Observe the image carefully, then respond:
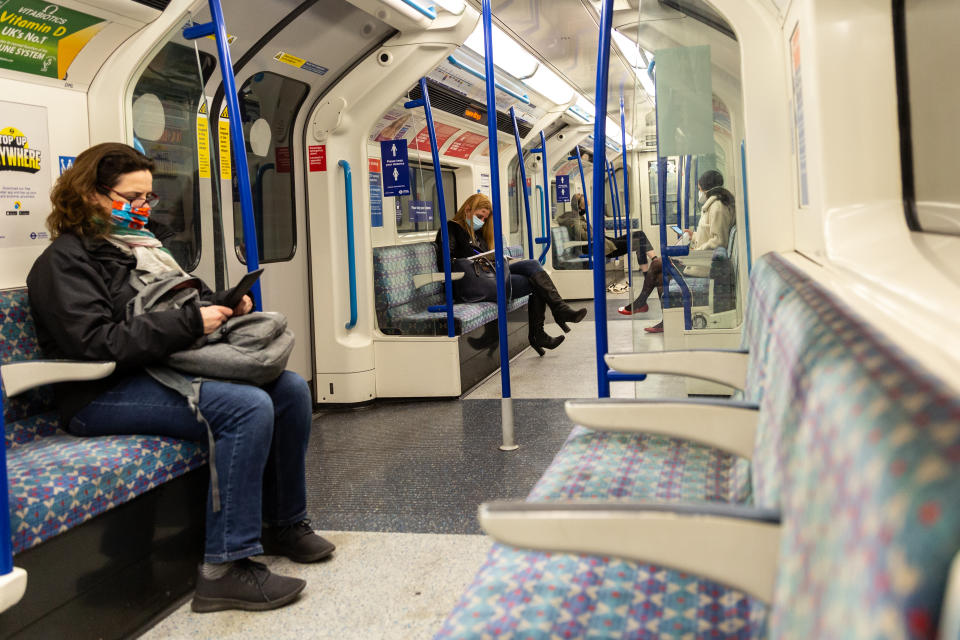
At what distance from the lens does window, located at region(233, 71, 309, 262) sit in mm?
4949

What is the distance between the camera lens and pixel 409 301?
19.9ft

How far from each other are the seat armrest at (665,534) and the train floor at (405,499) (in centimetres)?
157

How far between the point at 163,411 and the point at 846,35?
225 cm

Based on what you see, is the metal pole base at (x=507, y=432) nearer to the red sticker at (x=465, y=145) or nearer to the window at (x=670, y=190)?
the window at (x=670, y=190)

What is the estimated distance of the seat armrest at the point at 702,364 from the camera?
2.07m

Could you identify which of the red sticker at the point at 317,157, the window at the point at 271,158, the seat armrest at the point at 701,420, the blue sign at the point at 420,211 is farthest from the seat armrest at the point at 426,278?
the seat armrest at the point at 701,420

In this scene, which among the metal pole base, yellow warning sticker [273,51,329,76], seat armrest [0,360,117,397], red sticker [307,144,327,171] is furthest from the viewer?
red sticker [307,144,327,171]

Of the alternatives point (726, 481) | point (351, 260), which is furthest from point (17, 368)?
point (351, 260)

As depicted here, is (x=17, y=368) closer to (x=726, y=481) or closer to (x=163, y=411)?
(x=163, y=411)

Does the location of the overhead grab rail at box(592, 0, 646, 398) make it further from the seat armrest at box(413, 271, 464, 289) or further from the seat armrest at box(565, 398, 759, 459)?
the seat armrest at box(413, 271, 464, 289)

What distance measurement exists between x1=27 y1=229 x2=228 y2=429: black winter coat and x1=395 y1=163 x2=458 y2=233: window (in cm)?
331

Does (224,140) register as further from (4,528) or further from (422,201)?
(4,528)

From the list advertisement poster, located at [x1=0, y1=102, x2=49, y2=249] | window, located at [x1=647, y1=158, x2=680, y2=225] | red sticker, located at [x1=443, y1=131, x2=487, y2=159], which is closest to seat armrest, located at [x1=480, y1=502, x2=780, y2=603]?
window, located at [x1=647, y1=158, x2=680, y2=225]

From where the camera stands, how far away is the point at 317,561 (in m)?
2.95
